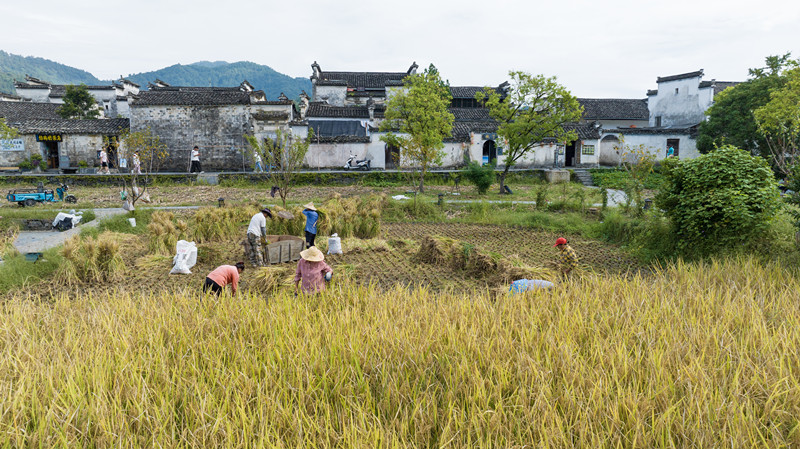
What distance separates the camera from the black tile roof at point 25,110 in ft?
96.7

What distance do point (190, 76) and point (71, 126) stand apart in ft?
402

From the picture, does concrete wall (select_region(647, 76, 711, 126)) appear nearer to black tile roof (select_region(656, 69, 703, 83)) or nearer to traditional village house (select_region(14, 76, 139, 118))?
black tile roof (select_region(656, 69, 703, 83))

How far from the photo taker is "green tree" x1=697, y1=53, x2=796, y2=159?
21.0m

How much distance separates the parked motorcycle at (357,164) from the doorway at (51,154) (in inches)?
654

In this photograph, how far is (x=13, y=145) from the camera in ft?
81.3

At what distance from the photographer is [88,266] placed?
23.6 ft

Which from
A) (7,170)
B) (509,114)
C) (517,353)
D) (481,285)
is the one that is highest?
(509,114)

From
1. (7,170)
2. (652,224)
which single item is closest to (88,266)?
(652,224)

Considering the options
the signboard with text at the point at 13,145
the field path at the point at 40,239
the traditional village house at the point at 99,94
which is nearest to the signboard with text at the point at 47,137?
the signboard with text at the point at 13,145

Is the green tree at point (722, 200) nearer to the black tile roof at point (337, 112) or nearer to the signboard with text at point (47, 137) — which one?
the black tile roof at point (337, 112)

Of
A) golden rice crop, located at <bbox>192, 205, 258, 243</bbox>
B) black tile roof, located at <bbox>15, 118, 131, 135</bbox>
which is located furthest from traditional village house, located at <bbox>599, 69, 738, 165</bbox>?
black tile roof, located at <bbox>15, 118, 131, 135</bbox>

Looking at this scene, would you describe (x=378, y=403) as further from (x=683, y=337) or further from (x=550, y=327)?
(x=683, y=337)

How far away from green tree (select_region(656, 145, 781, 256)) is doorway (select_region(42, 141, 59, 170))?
3047 centimetres

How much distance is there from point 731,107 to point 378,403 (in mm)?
26627
